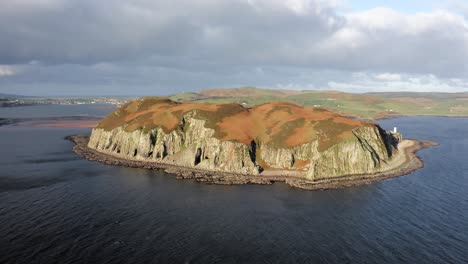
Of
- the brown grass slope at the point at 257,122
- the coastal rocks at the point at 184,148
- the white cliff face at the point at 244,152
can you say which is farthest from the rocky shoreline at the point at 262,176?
the brown grass slope at the point at 257,122

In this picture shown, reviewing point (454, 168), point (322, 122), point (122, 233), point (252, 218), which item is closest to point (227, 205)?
point (252, 218)

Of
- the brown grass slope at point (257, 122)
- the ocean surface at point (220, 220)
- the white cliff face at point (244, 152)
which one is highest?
the brown grass slope at point (257, 122)

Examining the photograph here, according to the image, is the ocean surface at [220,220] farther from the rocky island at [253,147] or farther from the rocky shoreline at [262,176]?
the rocky island at [253,147]

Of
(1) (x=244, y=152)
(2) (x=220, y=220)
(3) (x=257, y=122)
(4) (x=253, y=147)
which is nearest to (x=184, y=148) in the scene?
(1) (x=244, y=152)

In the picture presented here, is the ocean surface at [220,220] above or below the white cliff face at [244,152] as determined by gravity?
below

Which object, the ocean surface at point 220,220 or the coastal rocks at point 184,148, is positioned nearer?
the ocean surface at point 220,220
